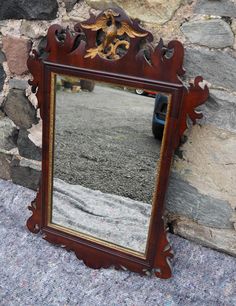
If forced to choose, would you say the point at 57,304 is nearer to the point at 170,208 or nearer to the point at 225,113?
the point at 170,208

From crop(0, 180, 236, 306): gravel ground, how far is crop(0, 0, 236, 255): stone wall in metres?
0.09

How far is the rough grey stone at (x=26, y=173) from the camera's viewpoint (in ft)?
5.24

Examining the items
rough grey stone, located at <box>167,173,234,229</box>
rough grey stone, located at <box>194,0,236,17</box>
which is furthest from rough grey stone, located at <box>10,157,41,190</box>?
rough grey stone, located at <box>194,0,236,17</box>

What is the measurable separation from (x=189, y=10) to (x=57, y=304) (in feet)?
3.25

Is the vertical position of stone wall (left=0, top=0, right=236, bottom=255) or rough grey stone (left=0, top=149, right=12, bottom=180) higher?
stone wall (left=0, top=0, right=236, bottom=255)

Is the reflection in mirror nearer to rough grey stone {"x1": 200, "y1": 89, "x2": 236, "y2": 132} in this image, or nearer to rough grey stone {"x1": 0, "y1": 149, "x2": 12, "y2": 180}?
rough grey stone {"x1": 200, "y1": 89, "x2": 236, "y2": 132}

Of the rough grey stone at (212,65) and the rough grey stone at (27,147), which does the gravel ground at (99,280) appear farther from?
the rough grey stone at (212,65)

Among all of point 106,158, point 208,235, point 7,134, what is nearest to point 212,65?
point 106,158

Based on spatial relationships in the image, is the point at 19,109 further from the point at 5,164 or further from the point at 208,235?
the point at 208,235

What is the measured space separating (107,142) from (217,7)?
528mm

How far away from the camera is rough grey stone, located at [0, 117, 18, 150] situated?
1.57m

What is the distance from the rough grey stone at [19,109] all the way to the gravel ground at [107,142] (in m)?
0.24

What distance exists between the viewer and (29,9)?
4.33 ft

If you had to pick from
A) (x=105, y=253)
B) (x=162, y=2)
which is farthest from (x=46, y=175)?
(x=162, y=2)
